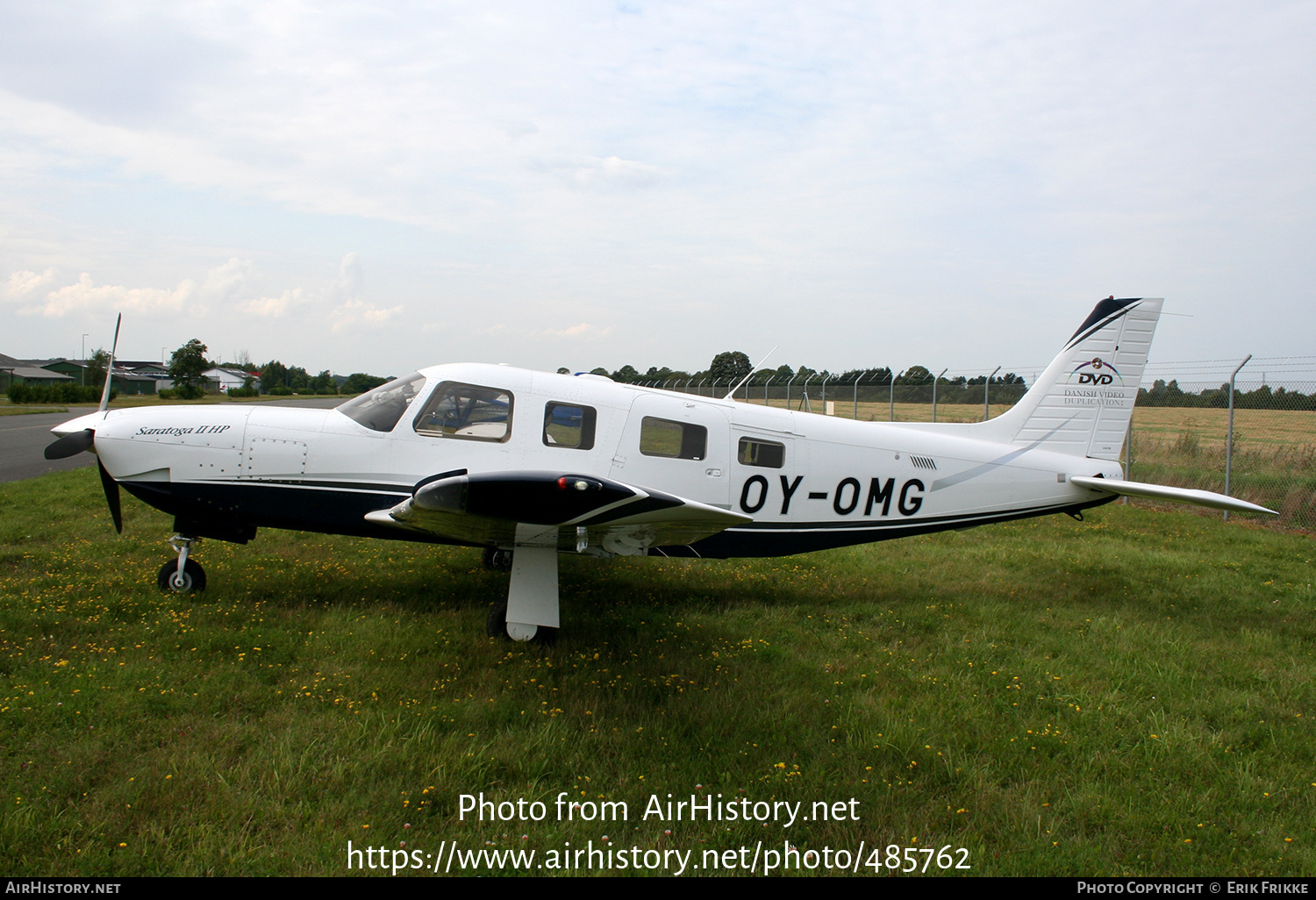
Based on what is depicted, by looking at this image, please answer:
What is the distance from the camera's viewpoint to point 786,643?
567cm

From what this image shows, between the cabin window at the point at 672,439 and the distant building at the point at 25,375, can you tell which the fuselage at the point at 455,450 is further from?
the distant building at the point at 25,375

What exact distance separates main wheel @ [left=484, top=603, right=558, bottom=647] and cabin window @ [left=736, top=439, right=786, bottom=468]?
233 cm

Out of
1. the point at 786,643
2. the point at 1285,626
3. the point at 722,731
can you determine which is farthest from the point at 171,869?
the point at 1285,626

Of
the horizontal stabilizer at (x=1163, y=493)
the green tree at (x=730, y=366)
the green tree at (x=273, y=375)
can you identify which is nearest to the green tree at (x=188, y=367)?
the green tree at (x=273, y=375)

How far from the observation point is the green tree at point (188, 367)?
51.3 m

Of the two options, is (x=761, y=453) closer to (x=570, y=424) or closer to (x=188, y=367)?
(x=570, y=424)

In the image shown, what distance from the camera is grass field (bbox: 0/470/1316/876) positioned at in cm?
322

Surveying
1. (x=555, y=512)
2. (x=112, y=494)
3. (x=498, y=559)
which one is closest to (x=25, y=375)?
(x=112, y=494)

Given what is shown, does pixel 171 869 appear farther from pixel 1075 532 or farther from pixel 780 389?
pixel 780 389

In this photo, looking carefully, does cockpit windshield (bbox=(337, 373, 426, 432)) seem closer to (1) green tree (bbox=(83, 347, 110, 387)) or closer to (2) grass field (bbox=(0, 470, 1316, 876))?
(2) grass field (bbox=(0, 470, 1316, 876))

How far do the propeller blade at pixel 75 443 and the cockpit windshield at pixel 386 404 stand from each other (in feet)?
6.88

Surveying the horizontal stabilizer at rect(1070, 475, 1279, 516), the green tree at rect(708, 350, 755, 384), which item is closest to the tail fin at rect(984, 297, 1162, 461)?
the horizontal stabilizer at rect(1070, 475, 1279, 516)

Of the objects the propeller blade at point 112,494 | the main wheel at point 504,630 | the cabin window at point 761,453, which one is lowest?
the main wheel at point 504,630
